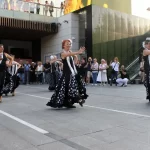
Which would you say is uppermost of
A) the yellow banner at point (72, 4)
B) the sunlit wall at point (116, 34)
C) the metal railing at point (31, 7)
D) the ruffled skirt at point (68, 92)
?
the yellow banner at point (72, 4)

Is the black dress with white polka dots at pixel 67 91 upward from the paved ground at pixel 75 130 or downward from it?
upward

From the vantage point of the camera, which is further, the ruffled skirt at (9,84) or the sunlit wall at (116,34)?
the sunlit wall at (116,34)

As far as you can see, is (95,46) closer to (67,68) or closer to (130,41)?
(130,41)

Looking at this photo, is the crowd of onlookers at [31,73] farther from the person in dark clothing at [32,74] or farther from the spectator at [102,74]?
the spectator at [102,74]

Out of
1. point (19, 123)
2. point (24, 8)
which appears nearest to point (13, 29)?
point (24, 8)

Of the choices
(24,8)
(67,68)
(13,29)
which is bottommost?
(67,68)

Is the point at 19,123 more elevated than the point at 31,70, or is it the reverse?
the point at 31,70

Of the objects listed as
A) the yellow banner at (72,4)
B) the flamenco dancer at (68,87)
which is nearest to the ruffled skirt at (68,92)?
the flamenco dancer at (68,87)

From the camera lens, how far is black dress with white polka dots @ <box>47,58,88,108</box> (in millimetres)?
6434

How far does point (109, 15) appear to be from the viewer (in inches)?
878

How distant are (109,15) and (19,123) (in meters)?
18.7

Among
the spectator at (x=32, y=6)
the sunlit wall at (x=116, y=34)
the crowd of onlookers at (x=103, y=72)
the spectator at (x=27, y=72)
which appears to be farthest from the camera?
the spectator at (x=32, y=6)

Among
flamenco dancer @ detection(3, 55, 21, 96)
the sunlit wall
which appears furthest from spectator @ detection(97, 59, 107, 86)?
flamenco dancer @ detection(3, 55, 21, 96)

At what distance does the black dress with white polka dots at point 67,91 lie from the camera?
643 centimetres
